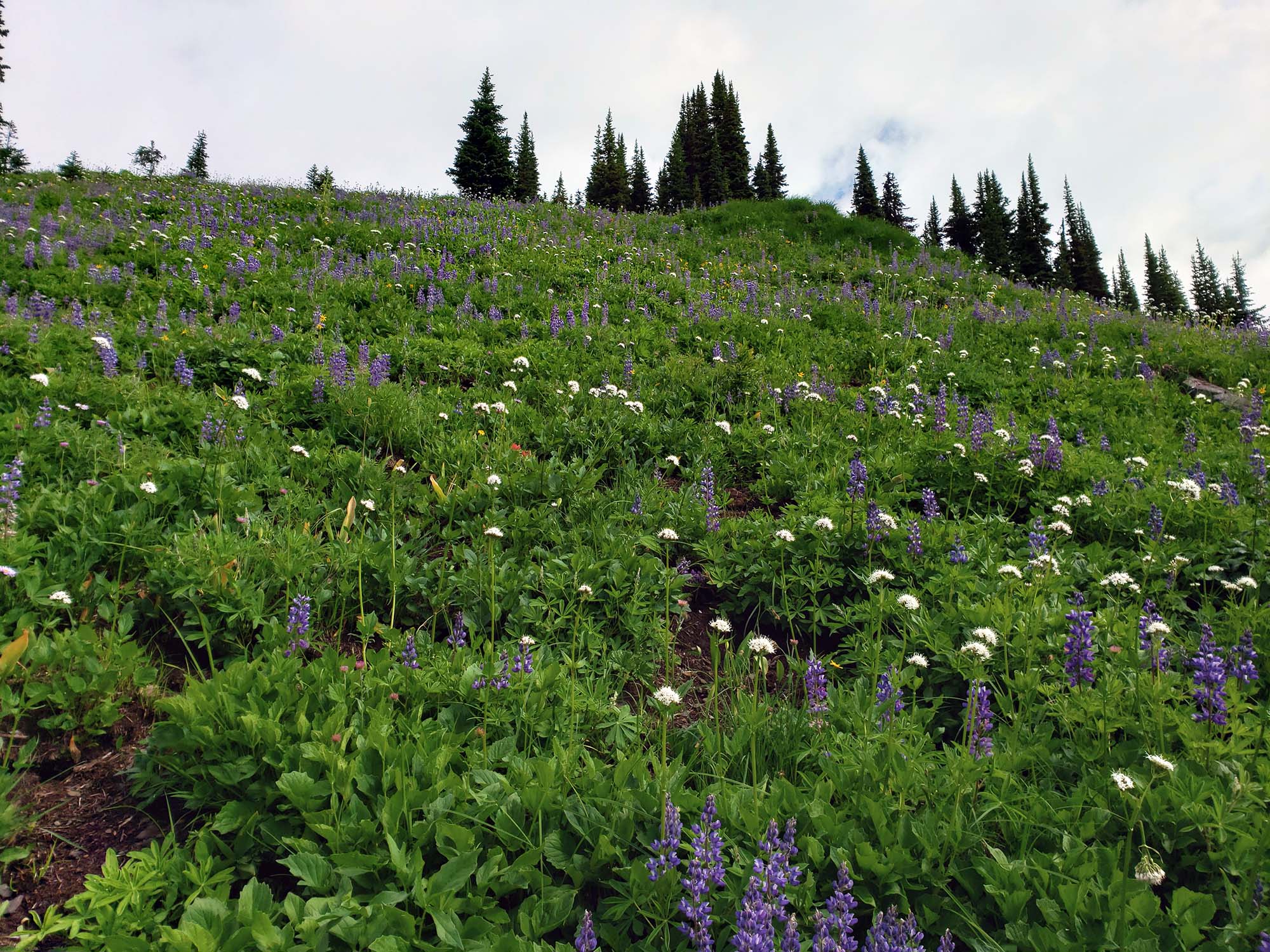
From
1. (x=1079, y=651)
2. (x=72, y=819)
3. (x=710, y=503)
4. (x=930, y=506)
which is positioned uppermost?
(x=710, y=503)

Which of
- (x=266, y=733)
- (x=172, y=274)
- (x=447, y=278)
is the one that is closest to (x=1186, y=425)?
(x=266, y=733)

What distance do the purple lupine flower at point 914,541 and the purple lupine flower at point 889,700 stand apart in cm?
128

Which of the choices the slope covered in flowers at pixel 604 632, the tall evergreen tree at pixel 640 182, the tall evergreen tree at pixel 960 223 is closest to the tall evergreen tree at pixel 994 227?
the tall evergreen tree at pixel 960 223

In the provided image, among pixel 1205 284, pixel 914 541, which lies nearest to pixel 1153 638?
pixel 914 541

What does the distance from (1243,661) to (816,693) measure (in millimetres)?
2257

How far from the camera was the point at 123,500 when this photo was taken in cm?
374

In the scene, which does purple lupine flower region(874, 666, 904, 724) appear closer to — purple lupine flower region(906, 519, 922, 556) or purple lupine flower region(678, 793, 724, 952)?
purple lupine flower region(678, 793, 724, 952)

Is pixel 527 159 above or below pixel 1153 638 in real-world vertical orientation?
above

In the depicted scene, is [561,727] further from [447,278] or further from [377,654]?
[447,278]

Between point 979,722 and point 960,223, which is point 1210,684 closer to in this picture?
point 979,722

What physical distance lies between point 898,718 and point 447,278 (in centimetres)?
911

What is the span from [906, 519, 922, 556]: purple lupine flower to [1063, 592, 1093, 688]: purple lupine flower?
43.7 inches

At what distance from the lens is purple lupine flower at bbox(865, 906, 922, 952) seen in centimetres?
167

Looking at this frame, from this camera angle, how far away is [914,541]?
408cm
